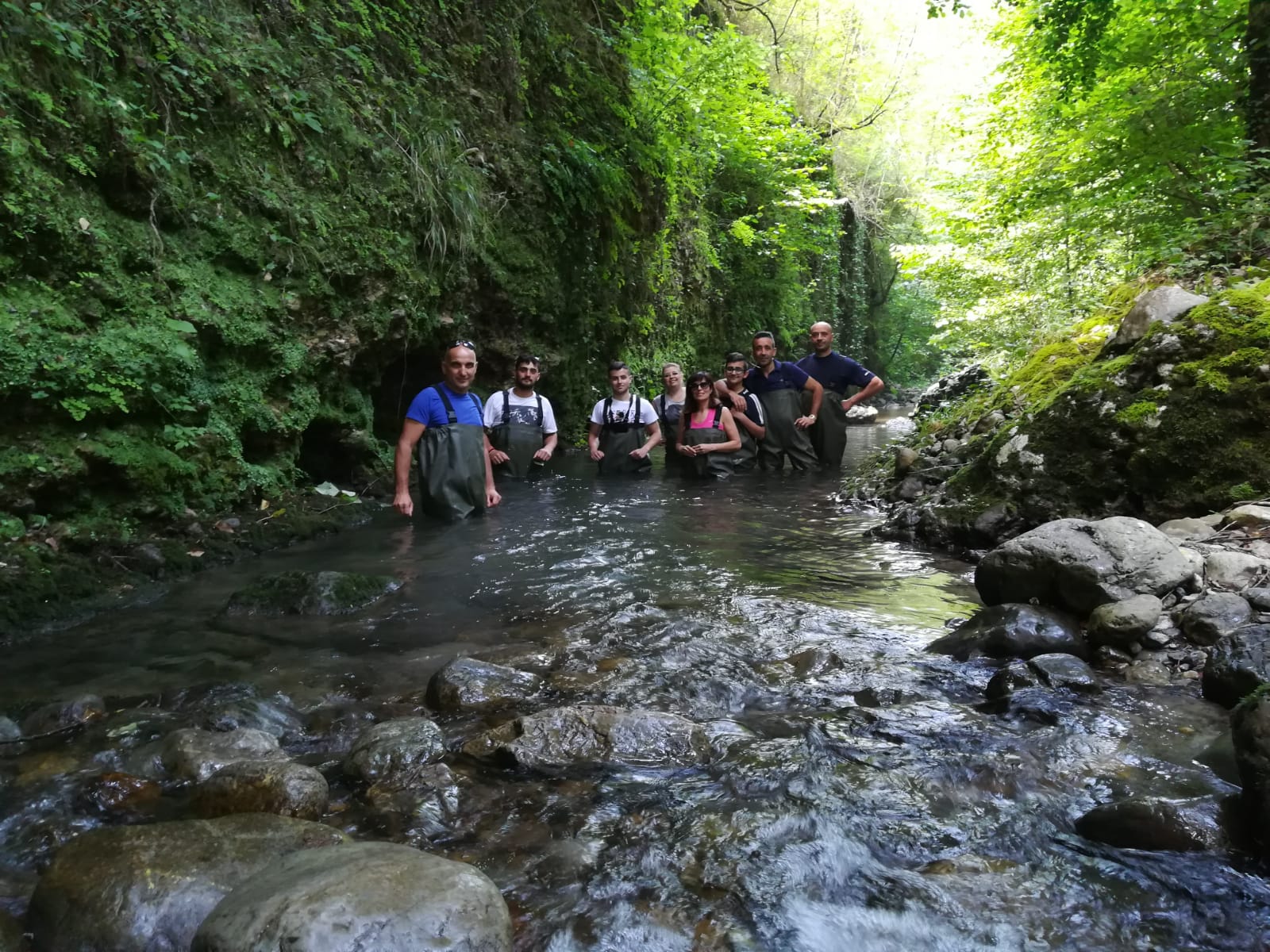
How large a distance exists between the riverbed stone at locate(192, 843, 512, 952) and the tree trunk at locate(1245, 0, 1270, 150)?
9111 millimetres

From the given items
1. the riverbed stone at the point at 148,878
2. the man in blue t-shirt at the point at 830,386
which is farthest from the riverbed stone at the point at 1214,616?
the man in blue t-shirt at the point at 830,386

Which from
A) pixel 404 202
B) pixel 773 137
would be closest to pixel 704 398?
pixel 404 202

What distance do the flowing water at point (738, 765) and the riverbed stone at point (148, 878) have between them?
0.23 m

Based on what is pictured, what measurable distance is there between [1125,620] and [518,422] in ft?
23.1

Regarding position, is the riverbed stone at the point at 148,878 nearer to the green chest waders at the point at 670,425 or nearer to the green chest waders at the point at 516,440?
the green chest waders at the point at 516,440

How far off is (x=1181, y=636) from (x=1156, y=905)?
1873 millimetres

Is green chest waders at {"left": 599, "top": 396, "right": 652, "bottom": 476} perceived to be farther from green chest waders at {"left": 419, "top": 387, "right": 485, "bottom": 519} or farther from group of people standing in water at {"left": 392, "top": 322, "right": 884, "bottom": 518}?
green chest waders at {"left": 419, "top": 387, "right": 485, "bottom": 519}

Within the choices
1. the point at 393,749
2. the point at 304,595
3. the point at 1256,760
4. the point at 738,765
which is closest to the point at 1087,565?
the point at 1256,760

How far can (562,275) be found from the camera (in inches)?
482

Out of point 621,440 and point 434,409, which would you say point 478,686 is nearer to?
point 434,409

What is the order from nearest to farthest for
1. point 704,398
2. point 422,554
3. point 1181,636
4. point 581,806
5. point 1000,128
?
point 581,806 → point 1181,636 → point 422,554 → point 704,398 → point 1000,128

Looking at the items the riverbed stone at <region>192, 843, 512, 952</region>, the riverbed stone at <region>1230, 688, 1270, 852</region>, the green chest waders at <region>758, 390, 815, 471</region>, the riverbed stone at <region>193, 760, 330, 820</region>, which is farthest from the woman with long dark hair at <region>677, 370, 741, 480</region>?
the riverbed stone at <region>192, 843, 512, 952</region>

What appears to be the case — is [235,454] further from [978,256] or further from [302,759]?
[978,256]

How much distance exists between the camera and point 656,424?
35.1 ft
